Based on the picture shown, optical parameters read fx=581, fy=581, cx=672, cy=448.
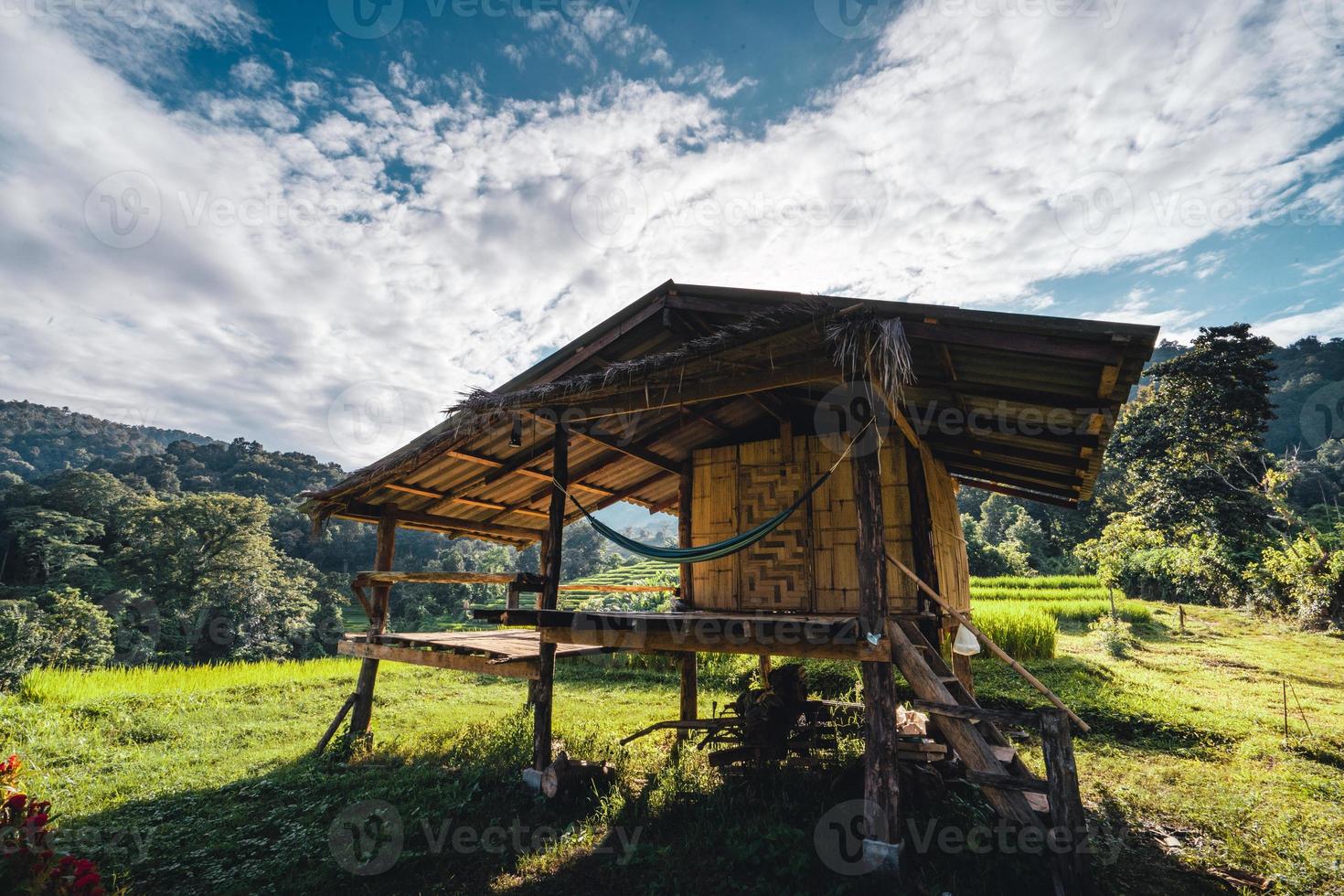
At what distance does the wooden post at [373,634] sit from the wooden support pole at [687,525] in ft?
11.6

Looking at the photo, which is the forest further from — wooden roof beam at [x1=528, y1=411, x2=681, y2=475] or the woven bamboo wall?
the woven bamboo wall

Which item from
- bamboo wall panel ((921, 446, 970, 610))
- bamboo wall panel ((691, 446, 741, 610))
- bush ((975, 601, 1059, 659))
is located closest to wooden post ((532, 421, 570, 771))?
bamboo wall panel ((691, 446, 741, 610))

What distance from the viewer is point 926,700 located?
3.68m

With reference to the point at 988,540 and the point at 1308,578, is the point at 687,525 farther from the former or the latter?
the point at 988,540

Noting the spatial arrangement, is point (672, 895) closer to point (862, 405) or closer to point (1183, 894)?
point (1183, 894)

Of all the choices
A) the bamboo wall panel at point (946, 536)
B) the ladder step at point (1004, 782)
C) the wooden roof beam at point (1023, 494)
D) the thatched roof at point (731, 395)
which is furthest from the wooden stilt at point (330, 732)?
the wooden roof beam at point (1023, 494)

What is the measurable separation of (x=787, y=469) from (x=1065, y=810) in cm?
363

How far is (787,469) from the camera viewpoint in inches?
247

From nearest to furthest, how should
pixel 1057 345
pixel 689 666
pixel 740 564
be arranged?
pixel 1057 345
pixel 740 564
pixel 689 666

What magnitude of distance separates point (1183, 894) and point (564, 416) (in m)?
5.66

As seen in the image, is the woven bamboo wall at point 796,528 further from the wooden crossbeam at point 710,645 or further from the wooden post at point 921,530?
the wooden crossbeam at point 710,645

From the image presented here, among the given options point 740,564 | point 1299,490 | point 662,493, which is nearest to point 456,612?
point 662,493

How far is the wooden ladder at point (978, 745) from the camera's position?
3.37 m

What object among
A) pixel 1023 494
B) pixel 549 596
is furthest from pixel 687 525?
pixel 1023 494
